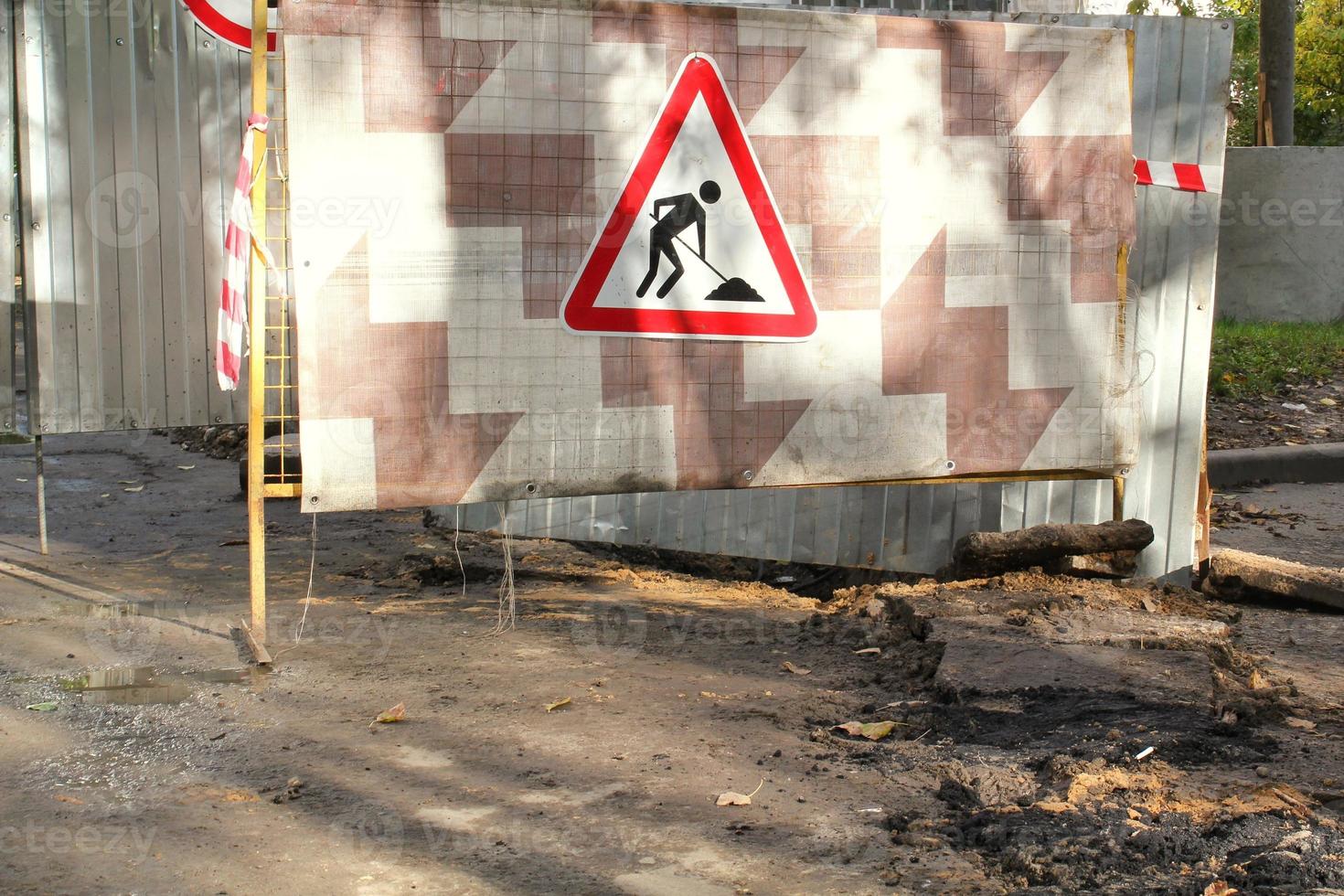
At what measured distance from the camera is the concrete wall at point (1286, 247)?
14.2 m

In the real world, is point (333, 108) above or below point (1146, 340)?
above

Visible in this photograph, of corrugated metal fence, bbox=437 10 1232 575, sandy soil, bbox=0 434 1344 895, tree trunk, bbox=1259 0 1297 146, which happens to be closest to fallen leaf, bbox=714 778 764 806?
sandy soil, bbox=0 434 1344 895

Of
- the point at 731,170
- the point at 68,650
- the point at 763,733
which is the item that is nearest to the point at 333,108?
the point at 731,170

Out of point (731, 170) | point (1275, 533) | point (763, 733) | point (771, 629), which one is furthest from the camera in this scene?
point (1275, 533)

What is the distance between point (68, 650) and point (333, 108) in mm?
2264

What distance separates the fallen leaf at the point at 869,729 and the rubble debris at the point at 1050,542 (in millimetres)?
1775

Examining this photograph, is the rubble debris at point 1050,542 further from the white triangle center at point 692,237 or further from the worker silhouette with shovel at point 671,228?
the worker silhouette with shovel at point 671,228

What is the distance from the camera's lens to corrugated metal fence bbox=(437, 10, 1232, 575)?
18.7 feet

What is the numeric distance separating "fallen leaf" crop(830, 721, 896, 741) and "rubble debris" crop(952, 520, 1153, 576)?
5.82 feet

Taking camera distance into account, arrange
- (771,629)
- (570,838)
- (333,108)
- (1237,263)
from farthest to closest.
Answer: (1237,263) → (771,629) → (333,108) → (570,838)

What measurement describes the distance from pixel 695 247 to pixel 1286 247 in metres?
11.8

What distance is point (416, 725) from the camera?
159 inches

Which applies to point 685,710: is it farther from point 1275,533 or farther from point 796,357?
point 1275,533

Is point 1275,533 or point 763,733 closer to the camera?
point 763,733
